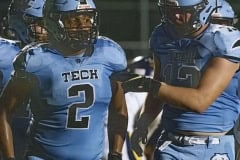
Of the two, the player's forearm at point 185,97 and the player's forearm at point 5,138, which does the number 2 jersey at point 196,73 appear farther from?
the player's forearm at point 5,138

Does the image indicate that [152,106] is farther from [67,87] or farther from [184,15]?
[67,87]

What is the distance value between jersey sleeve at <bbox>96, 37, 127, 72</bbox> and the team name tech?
0.26 ft

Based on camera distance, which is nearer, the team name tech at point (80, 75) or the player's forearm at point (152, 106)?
the team name tech at point (80, 75)

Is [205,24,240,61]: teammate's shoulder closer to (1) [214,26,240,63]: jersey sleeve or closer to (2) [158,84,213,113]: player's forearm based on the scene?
(1) [214,26,240,63]: jersey sleeve

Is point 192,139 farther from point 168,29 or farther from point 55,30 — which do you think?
point 55,30

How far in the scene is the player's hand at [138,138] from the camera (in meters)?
4.66

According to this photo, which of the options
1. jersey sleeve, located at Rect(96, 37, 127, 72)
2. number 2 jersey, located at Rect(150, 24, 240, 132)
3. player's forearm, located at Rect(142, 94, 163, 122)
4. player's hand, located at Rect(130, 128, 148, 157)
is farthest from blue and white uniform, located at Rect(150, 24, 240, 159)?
jersey sleeve, located at Rect(96, 37, 127, 72)

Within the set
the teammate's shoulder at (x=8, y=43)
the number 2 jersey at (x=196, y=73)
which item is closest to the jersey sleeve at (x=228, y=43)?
the number 2 jersey at (x=196, y=73)

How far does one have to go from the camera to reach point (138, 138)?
15.6ft

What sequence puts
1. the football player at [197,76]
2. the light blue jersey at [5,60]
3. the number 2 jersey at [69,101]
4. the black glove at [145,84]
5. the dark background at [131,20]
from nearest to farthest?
the number 2 jersey at [69,101]
the black glove at [145,84]
the football player at [197,76]
the light blue jersey at [5,60]
the dark background at [131,20]

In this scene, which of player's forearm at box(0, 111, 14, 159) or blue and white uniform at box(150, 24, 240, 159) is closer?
player's forearm at box(0, 111, 14, 159)

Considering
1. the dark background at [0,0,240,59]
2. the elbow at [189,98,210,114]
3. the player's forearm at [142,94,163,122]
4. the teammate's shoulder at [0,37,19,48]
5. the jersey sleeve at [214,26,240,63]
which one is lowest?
the dark background at [0,0,240,59]

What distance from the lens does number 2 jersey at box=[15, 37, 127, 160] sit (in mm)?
3996

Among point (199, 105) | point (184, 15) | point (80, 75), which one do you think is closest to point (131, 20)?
point (184, 15)
